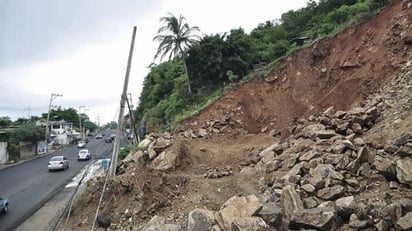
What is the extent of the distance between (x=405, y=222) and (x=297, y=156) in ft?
15.5

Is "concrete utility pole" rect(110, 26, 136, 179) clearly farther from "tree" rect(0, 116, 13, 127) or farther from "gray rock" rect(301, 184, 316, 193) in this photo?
"tree" rect(0, 116, 13, 127)

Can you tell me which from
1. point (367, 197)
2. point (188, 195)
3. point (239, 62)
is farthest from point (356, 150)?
point (239, 62)

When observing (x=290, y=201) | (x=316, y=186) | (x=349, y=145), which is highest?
(x=349, y=145)

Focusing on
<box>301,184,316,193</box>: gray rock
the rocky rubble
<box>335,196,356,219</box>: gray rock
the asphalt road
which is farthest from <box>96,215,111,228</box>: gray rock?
<box>335,196,356,219</box>: gray rock

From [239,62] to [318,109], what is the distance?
1176 cm

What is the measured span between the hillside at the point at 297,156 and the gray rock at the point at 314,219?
0.8 inches

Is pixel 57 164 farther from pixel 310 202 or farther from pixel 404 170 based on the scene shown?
pixel 404 170

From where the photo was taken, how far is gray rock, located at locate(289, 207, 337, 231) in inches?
307

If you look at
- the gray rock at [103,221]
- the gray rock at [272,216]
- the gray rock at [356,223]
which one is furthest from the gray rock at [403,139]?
the gray rock at [103,221]

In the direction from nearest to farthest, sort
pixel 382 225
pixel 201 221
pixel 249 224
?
pixel 249 224 → pixel 382 225 → pixel 201 221

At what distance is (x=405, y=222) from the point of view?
7.51 meters

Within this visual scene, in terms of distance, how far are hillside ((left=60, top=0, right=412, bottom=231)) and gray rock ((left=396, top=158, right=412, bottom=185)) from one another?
24 mm

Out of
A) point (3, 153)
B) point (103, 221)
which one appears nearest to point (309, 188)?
point (103, 221)

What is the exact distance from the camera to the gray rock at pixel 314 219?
7.80m
